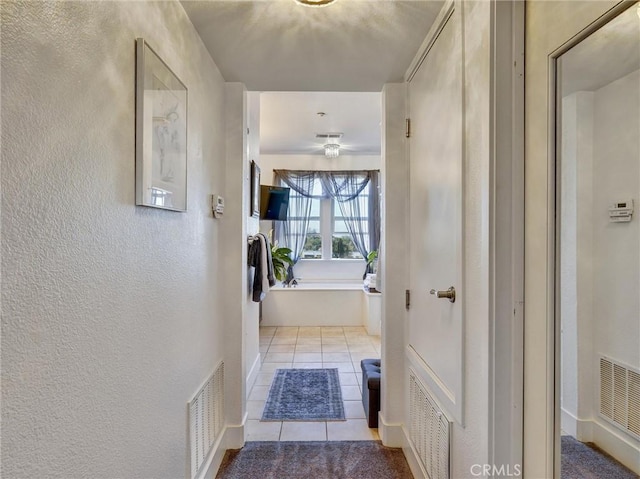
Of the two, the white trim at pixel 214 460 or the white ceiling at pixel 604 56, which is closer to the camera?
the white ceiling at pixel 604 56

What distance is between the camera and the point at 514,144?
1.03 metres

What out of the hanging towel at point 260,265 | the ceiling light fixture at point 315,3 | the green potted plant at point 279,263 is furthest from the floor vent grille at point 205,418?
the green potted plant at point 279,263

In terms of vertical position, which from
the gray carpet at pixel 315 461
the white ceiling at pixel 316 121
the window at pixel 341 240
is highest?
the white ceiling at pixel 316 121

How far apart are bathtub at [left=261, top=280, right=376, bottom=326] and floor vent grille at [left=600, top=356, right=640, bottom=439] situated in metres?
4.06

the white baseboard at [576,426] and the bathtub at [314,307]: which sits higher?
the white baseboard at [576,426]

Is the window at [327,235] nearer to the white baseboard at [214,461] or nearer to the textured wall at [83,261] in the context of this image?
the white baseboard at [214,461]

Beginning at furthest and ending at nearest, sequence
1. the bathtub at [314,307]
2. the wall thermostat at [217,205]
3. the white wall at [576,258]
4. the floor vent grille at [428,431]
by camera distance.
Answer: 1. the bathtub at [314,307]
2. the wall thermostat at [217,205]
3. the floor vent grille at [428,431]
4. the white wall at [576,258]

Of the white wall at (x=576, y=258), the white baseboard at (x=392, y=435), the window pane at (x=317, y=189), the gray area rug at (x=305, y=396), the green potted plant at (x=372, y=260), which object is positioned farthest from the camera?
the window pane at (x=317, y=189)

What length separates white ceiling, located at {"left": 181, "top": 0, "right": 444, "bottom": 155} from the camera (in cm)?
141

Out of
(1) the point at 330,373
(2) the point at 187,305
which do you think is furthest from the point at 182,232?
(1) the point at 330,373

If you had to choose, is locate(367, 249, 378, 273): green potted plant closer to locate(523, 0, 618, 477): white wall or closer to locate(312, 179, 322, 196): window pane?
locate(312, 179, 322, 196): window pane

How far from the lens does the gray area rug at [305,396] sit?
2420 millimetres

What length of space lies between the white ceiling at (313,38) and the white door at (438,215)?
6.4 inches

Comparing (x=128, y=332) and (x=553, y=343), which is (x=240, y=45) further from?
(x=553, y=343)
